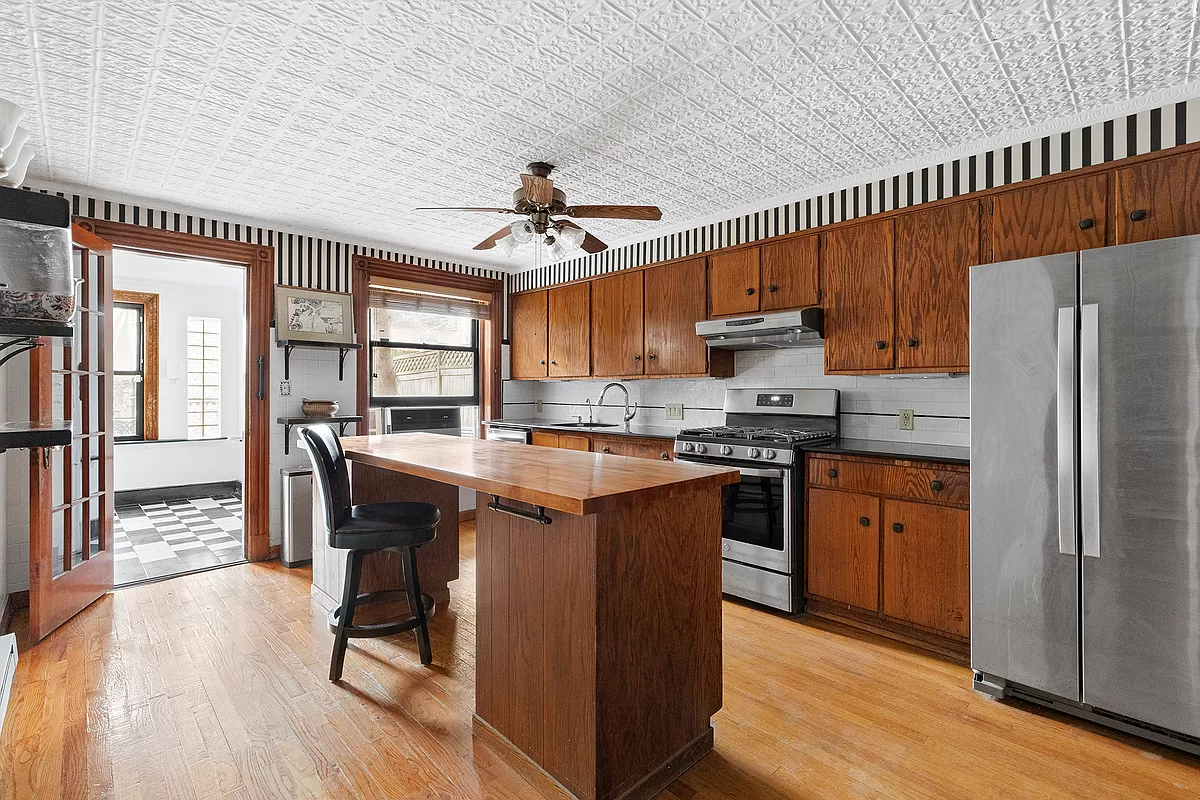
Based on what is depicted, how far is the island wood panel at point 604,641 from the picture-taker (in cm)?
169

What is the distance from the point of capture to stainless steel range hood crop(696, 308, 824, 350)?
3.44m

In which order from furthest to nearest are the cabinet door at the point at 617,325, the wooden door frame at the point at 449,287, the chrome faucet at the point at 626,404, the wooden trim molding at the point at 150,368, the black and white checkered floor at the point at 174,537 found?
the wooden trim molding at the point at 150,368 → the chrome faucet at the point at 626,404 → the wooden door frame at the point at 449,287 → the cabinet door at the point at 617,325 → the black and white checkered floor at the point at 174,537

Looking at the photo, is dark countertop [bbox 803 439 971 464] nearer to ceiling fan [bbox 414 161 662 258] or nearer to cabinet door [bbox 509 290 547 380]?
ceiling fan [bbox 414 161 662 258]

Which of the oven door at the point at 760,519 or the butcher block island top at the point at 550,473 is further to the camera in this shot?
the oven door at the point at 760,519

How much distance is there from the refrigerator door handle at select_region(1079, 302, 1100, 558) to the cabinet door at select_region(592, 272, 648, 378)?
2.79 meters

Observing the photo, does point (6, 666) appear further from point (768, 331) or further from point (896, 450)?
point (768, 331)

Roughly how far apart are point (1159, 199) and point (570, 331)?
12.3ft

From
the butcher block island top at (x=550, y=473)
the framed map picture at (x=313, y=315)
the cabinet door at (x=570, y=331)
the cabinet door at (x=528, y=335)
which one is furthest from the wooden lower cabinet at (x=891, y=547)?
the framed map picture at (x=313, y=315)

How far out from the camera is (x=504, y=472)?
2.01 metres

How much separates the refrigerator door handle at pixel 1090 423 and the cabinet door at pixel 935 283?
724mm

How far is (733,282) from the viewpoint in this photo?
3.93m

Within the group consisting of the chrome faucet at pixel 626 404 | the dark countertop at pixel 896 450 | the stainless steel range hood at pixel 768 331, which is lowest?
the dark countertop at pixel 896 450

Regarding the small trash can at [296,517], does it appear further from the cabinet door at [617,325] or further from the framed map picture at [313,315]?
the cabinet door at [617,325]

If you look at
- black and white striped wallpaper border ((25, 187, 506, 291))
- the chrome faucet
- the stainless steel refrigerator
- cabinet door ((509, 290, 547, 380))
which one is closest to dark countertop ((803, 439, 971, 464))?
the stainless steel refrigerator
